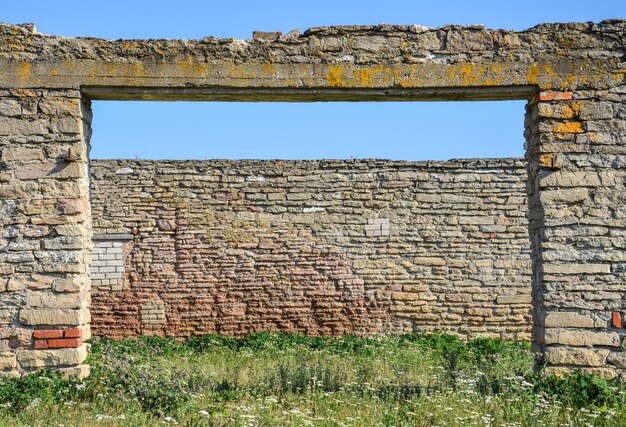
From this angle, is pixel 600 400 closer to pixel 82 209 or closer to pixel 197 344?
pixel 82 209

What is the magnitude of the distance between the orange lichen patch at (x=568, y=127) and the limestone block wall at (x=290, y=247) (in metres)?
5.09

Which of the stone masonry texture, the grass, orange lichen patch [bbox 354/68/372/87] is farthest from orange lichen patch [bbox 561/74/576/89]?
the grass

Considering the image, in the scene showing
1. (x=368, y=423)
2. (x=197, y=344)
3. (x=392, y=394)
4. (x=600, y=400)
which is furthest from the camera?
(x=197, y=344)

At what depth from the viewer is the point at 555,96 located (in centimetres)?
684

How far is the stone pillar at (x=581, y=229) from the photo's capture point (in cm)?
664

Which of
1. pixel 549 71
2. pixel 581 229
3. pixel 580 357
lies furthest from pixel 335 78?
pixel 580 357

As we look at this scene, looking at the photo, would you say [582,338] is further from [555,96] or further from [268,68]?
[268,68]

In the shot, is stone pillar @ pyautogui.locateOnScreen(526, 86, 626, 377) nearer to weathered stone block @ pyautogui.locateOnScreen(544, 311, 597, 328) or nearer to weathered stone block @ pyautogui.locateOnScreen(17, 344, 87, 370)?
weathered stone block @ pyautogui.locateOnScreen(544, 311, 597, 328)

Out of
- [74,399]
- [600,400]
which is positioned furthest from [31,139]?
[600,400]

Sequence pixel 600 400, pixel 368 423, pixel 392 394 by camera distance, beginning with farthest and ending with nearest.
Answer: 1. pixel 392 394
2. pixel 600 400
3. pixel 368 423

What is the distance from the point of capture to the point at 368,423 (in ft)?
18.9

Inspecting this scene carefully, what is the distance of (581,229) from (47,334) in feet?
15.6

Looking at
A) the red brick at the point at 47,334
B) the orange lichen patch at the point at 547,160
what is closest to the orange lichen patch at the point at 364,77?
the orange lichen patch at the point at 547,160

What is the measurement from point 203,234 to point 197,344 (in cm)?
168
